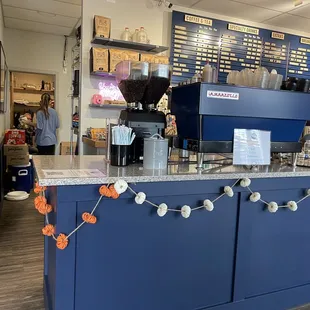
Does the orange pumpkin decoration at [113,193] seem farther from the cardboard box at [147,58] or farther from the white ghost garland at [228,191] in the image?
the cardboard box at [147,58]

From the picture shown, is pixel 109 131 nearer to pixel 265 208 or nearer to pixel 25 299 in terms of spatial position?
pixel 265 208

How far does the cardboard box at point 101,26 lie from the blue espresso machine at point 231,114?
2.24m

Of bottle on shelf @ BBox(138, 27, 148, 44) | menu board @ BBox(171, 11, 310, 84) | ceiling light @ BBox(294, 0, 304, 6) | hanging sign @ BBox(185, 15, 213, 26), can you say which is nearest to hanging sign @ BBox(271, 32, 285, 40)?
menu board @ BBox(171, 11, 310, 84)

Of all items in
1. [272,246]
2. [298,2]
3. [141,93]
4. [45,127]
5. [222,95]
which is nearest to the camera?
[222,95]

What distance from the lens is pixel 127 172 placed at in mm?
1697

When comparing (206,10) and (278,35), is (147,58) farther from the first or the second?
(278,35)

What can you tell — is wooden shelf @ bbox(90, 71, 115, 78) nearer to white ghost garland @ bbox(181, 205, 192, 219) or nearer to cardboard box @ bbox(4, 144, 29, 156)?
cardboard box @ bbox(4, 144, 29, 156)

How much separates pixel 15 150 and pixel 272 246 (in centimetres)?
437

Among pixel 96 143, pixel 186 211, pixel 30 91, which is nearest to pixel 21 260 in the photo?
pixel 96 143

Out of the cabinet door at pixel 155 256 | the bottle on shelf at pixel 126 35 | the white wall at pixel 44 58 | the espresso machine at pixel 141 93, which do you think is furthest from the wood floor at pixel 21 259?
the white wall at pixel 44 58

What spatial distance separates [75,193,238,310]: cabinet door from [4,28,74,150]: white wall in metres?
5.82

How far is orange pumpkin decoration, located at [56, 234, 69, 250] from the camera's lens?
1482 mm

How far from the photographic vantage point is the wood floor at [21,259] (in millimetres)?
2262

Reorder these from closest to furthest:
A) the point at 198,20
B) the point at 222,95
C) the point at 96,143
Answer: the point at 222,95, the point at 96,143, the point at 198,20
